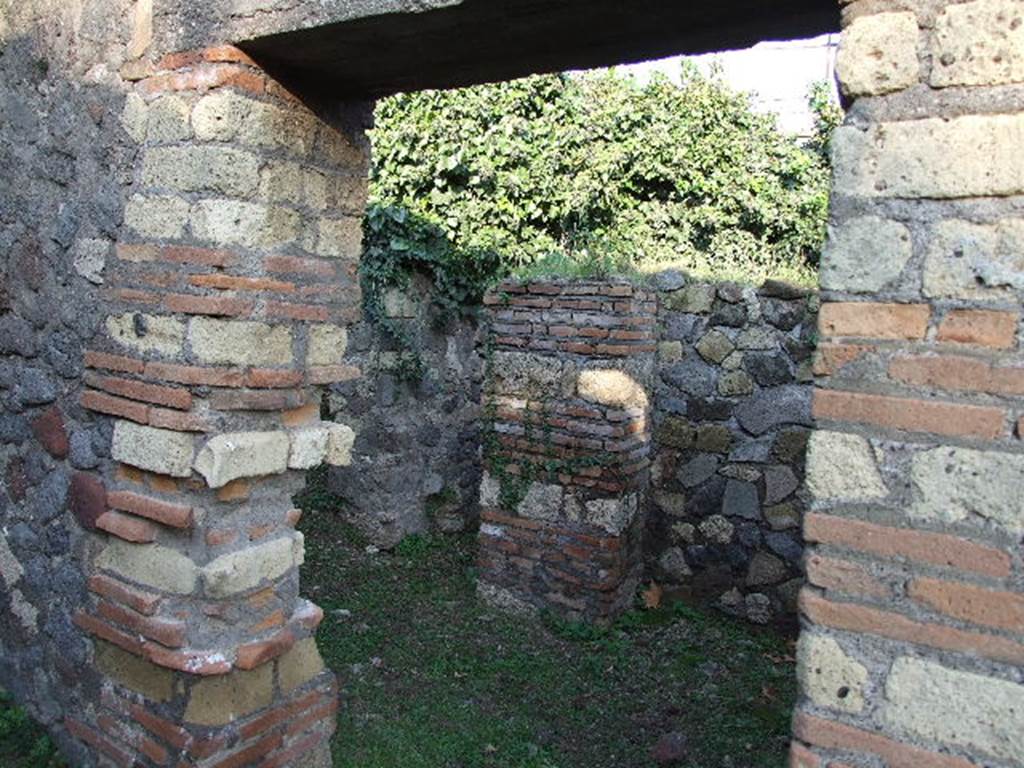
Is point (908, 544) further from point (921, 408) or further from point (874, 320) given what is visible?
point (874, 320)

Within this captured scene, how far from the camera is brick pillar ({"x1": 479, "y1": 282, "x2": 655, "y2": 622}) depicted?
480 centimetres

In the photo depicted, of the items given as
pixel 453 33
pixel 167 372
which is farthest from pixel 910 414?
pixel 167 372

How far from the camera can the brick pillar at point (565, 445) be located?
4.80 metres

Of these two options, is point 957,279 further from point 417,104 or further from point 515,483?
point 417,104

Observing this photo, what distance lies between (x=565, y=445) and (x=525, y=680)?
133 cm

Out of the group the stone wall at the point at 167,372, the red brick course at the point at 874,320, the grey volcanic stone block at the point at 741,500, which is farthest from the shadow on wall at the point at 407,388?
the red brick course at the point at 874,320

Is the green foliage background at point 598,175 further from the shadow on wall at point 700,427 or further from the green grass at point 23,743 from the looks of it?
the green grass at point 23,743

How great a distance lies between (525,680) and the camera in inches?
171

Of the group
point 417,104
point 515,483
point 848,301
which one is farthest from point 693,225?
point 848,301

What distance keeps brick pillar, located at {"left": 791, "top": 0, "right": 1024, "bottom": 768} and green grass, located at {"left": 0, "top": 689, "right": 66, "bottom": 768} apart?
2708 millimetres

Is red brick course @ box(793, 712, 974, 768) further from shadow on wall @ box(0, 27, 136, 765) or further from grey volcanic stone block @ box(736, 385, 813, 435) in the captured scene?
grey volcanic stone block @ box(736, 385, 813, 435)

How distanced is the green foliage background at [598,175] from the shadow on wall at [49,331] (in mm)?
3490

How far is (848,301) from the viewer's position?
1.84 metres

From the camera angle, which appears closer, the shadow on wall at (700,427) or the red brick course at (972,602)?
the red brick course at (972,602)
